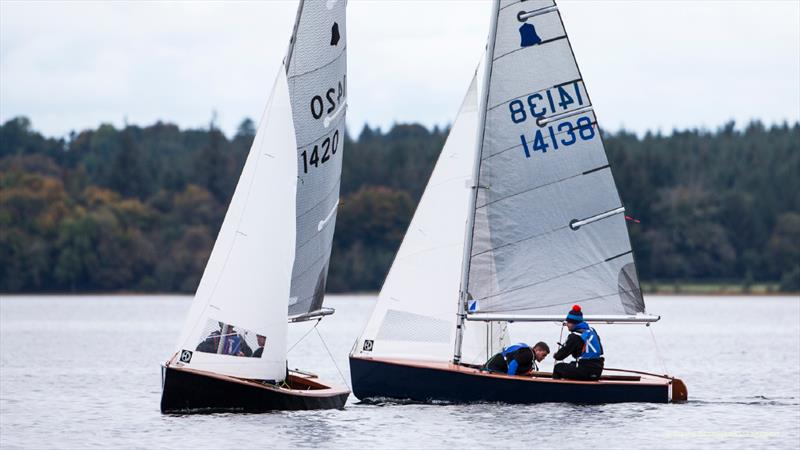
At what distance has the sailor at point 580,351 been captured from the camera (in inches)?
1057

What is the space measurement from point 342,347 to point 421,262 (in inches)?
1025

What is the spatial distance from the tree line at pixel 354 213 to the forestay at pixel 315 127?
3999 inches

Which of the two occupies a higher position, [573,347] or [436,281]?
[436,281]

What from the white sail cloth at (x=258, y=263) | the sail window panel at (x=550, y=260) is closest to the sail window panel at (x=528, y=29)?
the sail window panel at (x=550, y=260)

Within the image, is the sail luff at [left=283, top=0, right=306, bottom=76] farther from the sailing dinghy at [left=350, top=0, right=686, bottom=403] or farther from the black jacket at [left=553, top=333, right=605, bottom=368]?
the black jacket at [left=553, top=333, right=605, bottom=368]

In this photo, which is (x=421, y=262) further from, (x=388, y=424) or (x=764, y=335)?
(x=764, y=335)

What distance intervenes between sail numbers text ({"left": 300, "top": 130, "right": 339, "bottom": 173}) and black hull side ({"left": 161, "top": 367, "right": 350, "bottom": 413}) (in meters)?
4.27

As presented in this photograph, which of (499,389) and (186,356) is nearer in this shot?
(186,356)

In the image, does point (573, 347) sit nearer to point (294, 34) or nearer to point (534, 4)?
point (534, 4)

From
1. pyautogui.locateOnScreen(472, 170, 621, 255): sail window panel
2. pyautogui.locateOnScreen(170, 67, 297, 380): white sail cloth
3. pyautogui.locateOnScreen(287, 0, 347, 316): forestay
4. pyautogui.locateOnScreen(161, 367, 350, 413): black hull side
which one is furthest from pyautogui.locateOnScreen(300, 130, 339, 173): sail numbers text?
pyautogui.locateOnScreen(161, 367, 350, 413): black hull side

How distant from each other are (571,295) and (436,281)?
2.43m

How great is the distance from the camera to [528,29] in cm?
2738

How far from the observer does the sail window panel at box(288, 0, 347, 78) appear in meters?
27.2

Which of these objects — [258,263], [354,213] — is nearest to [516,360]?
[258,263]
